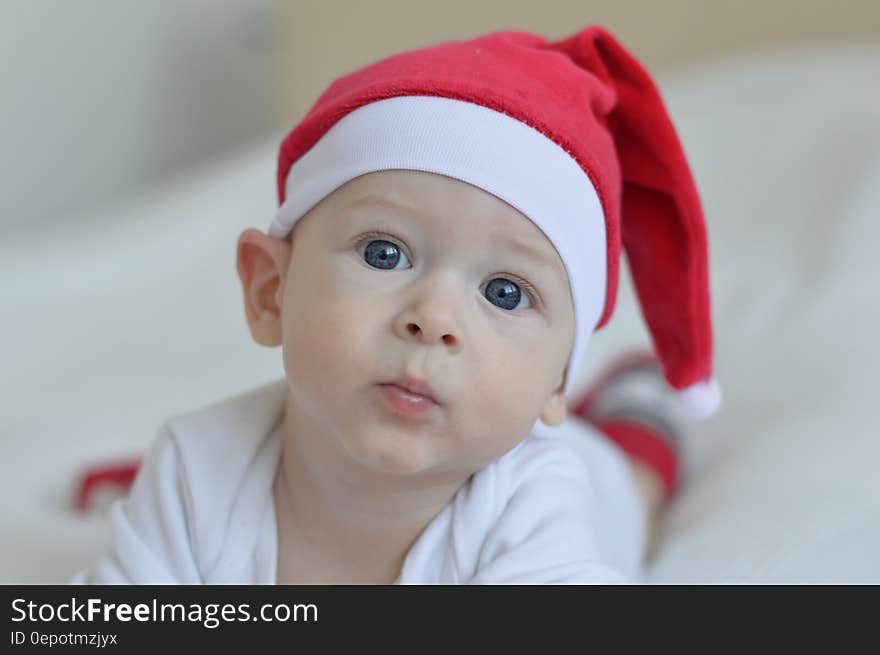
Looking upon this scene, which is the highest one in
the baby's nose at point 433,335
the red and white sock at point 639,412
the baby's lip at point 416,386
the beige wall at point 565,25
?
the beige wall at point 565,25

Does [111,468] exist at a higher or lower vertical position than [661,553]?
higher

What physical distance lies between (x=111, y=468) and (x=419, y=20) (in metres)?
1.47

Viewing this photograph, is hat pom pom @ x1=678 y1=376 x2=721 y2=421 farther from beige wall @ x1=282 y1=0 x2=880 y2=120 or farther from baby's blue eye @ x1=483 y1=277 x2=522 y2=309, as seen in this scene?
beige wall @ x1=282 y1=0 x2=880 y2=120

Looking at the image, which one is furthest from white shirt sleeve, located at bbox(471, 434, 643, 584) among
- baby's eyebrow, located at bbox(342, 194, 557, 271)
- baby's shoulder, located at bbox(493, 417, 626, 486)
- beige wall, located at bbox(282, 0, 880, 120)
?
beige wall, located at bbox(282, 0, 880, 120)

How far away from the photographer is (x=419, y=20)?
2.54 meters

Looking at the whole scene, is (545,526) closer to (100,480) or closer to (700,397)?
(700,397)

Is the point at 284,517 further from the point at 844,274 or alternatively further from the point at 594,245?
the point at 844,274

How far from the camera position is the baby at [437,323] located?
0.82 m

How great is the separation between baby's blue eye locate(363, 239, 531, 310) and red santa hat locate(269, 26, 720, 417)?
0.16 ft

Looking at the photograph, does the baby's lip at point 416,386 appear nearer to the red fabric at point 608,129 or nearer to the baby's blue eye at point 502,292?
the baby's blue eye at point 502,292

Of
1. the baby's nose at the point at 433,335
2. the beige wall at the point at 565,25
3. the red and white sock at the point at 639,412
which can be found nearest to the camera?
the baby's nose at the point at 433,335

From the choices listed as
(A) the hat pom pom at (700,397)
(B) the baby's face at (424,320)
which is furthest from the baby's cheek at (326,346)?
(A) the hat pom pom at (700,397)
